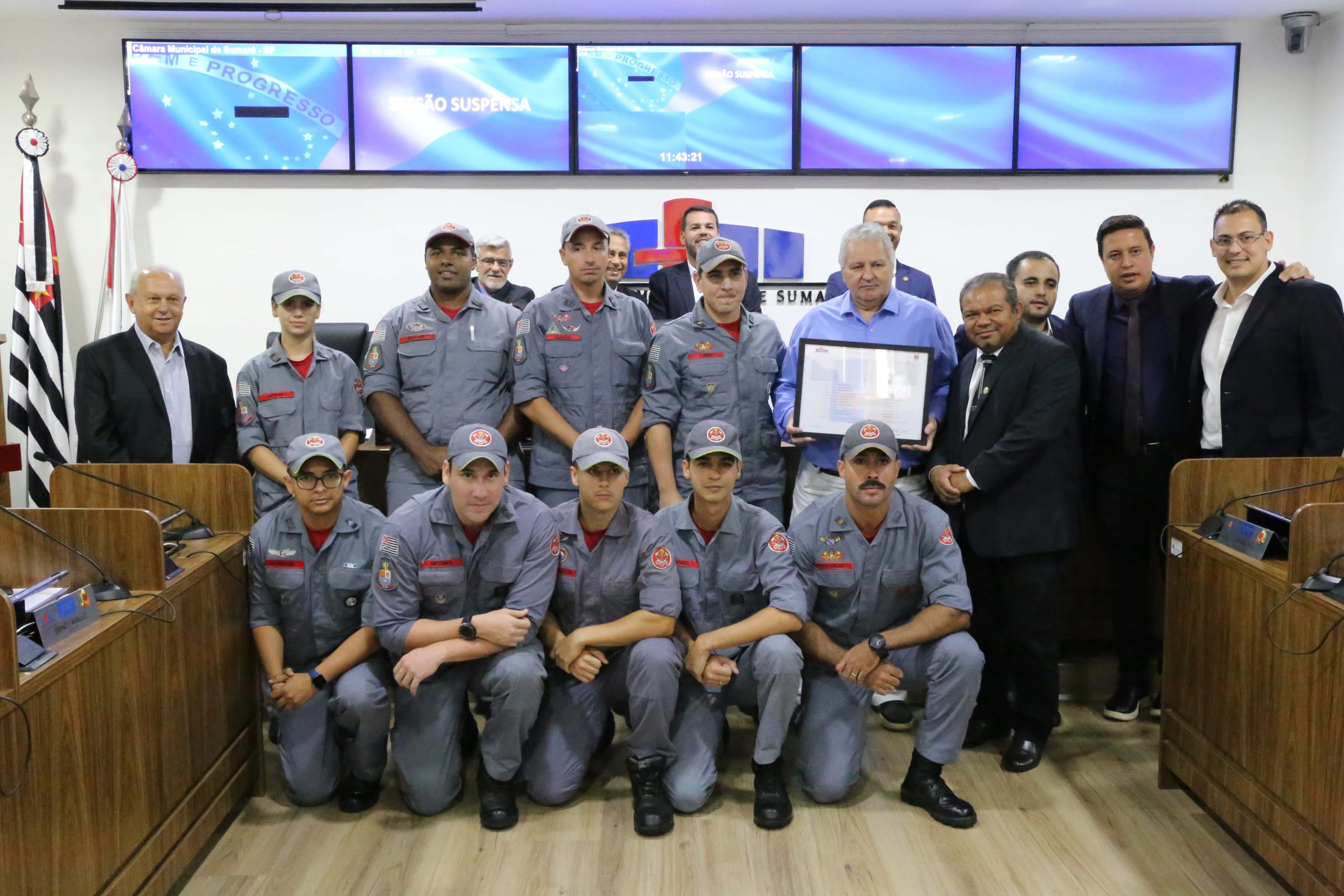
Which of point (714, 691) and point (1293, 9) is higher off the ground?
point (1293, 9)

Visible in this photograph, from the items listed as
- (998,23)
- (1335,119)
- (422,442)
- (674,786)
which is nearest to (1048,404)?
(674,786)

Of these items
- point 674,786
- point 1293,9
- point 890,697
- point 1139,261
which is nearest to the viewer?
point 674,786

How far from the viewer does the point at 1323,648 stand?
7.06 ft

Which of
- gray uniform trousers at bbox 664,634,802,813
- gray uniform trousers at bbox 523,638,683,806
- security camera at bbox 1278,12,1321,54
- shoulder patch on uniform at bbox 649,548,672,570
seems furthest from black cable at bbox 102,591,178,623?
security camera at bbox 1278,12,1321,54

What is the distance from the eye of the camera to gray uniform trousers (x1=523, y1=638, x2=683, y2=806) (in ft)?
8.92

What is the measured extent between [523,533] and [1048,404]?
1.54 metres

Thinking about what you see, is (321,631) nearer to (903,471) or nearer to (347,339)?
(903,471)

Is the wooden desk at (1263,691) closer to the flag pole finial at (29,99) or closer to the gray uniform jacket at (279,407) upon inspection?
the gray uniform jacket at (279,407)

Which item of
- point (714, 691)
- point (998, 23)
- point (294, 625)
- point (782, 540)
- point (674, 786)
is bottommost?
point (674, 786)

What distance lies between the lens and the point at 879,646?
2.75 metres

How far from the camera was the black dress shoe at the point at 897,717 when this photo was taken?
3363mm

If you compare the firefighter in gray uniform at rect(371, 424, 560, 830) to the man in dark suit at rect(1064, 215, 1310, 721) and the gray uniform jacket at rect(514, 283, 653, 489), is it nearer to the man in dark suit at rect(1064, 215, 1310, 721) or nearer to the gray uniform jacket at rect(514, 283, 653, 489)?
the gray uniform jacket at rect(514, 283, 653, 489)

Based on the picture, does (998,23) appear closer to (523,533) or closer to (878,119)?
(878,119)

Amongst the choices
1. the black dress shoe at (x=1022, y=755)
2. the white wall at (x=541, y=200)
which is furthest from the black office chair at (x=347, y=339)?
the black dress shoe at (x=1022, y=755)
